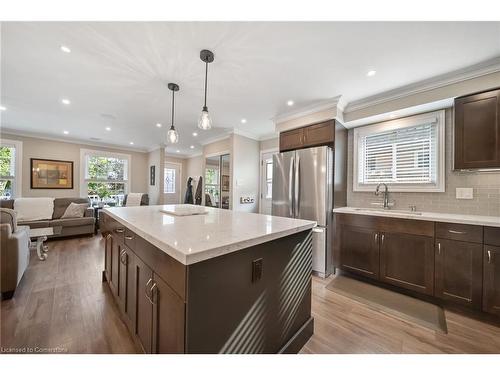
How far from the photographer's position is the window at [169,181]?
299 inches

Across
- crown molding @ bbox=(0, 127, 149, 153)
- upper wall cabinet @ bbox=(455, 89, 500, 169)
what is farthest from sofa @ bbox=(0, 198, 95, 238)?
upper wall cabinet @ bbox=(455, 89, 500, 169)

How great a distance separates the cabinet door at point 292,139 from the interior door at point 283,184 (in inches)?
7.9

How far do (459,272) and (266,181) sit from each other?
10.9 feet

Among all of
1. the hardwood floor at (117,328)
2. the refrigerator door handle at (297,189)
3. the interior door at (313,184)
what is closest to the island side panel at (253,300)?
the hardwood floor at (117,328)

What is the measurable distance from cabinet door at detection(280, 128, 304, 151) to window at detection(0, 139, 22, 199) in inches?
238

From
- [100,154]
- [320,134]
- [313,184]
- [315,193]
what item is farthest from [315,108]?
[100,154]

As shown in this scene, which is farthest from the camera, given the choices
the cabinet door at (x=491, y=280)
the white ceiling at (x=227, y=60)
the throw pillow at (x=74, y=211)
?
the throw pillow at (x=74, y=211)

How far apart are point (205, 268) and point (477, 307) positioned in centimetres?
253

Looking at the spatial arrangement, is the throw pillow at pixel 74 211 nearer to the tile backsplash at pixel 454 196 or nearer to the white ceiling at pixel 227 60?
the white ceiling at pixel 227 60

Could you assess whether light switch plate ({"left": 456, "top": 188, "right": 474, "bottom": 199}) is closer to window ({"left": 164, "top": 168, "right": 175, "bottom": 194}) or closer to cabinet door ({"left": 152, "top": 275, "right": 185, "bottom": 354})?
cabinet door ({"left": 152, "top": 275, "right": 185, "bottom": 354})

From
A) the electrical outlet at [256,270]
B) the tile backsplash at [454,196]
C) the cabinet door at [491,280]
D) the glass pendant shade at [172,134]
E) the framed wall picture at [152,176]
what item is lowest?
the cabinet door at [491,280]

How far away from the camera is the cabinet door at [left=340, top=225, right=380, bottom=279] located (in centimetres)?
238

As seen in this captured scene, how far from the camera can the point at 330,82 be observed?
2299 mm

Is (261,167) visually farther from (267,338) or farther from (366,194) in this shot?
(267,338)
